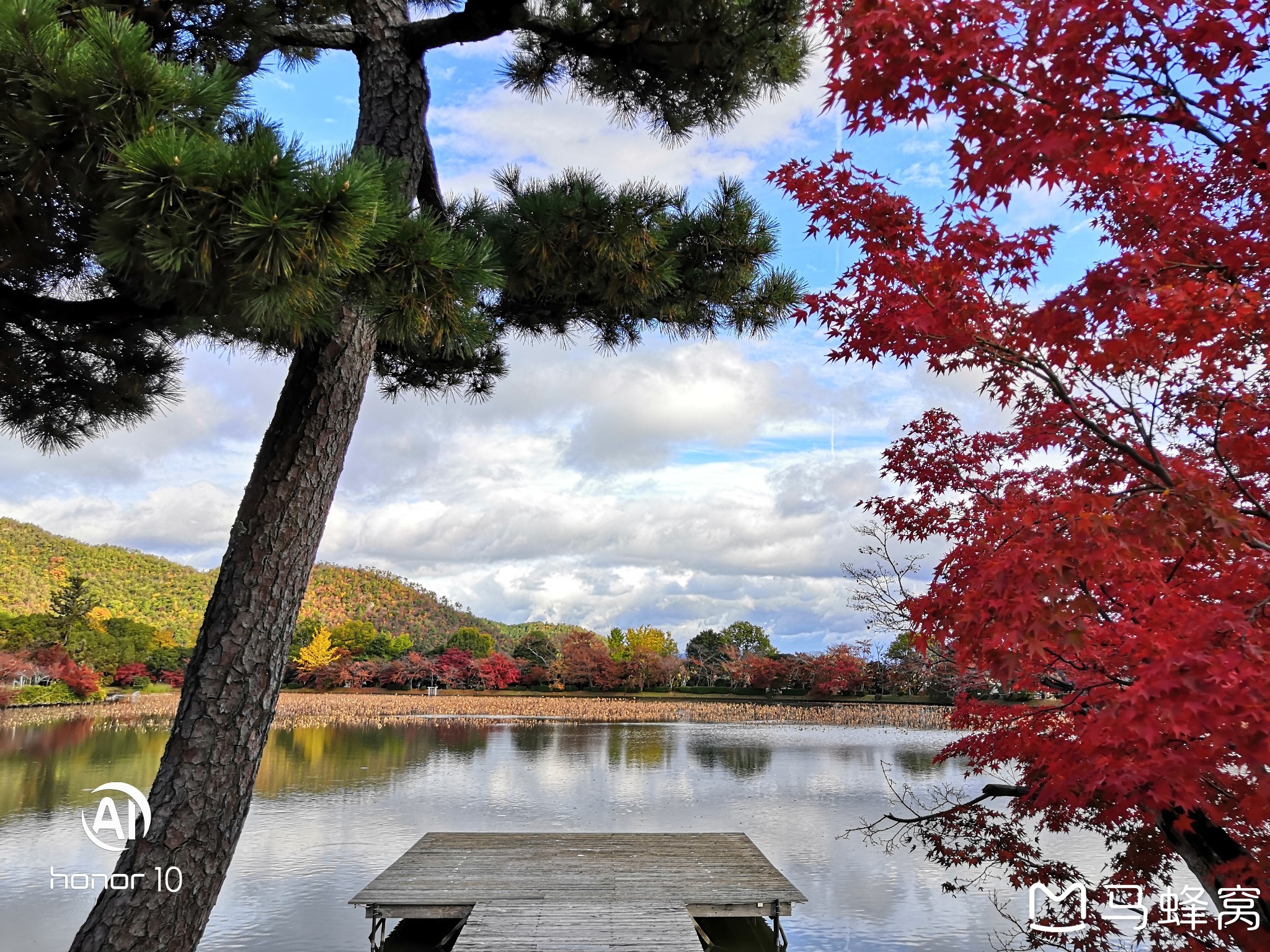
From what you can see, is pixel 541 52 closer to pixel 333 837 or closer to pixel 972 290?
pixel 972 290

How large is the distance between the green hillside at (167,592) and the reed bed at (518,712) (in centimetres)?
2421

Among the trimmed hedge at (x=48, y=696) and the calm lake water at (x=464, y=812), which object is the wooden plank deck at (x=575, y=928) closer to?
the calm lake water at (x=464, y=812)

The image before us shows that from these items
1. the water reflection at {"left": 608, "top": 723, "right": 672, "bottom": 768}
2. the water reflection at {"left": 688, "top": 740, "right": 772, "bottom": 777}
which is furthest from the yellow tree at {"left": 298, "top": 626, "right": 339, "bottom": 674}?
the water reflection at {"left": 688, "top": 740, "right": 772, "bottom": 777}

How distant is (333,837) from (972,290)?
9.35 m

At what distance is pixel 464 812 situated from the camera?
10.3 m

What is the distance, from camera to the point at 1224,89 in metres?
2.32

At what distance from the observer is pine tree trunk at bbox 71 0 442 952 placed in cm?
290

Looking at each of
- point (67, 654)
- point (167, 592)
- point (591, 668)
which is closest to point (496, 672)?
point (591, 668)

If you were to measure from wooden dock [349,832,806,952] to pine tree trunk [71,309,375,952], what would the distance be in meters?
2.15

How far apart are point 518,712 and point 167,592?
4962 centimetres

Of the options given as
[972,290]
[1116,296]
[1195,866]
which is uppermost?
[972,290]

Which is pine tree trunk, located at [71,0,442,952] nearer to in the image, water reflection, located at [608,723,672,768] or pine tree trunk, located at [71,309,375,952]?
pine tree trunk, located at [71,309,375,952]

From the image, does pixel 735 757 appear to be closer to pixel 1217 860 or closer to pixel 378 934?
pixel 378 934

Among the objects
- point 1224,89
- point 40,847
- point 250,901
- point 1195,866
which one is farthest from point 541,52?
point 40,847
